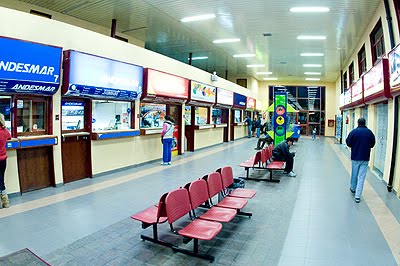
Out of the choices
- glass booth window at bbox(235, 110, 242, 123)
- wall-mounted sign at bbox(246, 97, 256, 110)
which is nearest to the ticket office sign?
glass booth window at bbox(235, 110, 242, 123)

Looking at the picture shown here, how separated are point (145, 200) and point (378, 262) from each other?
A: 141 inches

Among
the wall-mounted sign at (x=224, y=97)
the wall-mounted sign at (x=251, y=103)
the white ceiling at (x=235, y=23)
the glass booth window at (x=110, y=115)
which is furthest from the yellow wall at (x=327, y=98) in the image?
the glass booth window at (x=110, y=115)

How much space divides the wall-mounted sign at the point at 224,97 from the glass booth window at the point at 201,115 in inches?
31.5

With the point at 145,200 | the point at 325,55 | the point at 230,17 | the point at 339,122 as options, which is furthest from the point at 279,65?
the point at 145,200

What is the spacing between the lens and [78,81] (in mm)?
6152

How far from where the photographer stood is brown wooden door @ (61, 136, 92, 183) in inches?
252

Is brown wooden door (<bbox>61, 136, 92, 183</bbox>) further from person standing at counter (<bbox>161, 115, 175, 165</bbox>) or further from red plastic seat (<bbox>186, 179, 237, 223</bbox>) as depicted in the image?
red plastic seat (<bbox>186, 179, 237, 223</bbox>)

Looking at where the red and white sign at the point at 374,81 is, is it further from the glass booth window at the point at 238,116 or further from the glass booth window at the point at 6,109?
the glass booth window at the point at 238,116

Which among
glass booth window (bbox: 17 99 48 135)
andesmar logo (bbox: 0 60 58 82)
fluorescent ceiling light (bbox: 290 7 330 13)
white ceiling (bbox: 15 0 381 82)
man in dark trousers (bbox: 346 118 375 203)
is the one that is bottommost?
man in dark trousers (bbox: 346 118 375 203)

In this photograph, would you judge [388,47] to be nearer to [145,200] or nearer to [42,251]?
[145,200]

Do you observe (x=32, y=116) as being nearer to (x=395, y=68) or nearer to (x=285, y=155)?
(x=285, y=155)

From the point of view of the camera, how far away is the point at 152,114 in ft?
31.1

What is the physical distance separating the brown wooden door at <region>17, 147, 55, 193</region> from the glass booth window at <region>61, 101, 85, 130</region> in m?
0.72

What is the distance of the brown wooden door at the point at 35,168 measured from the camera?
5.50 meters
